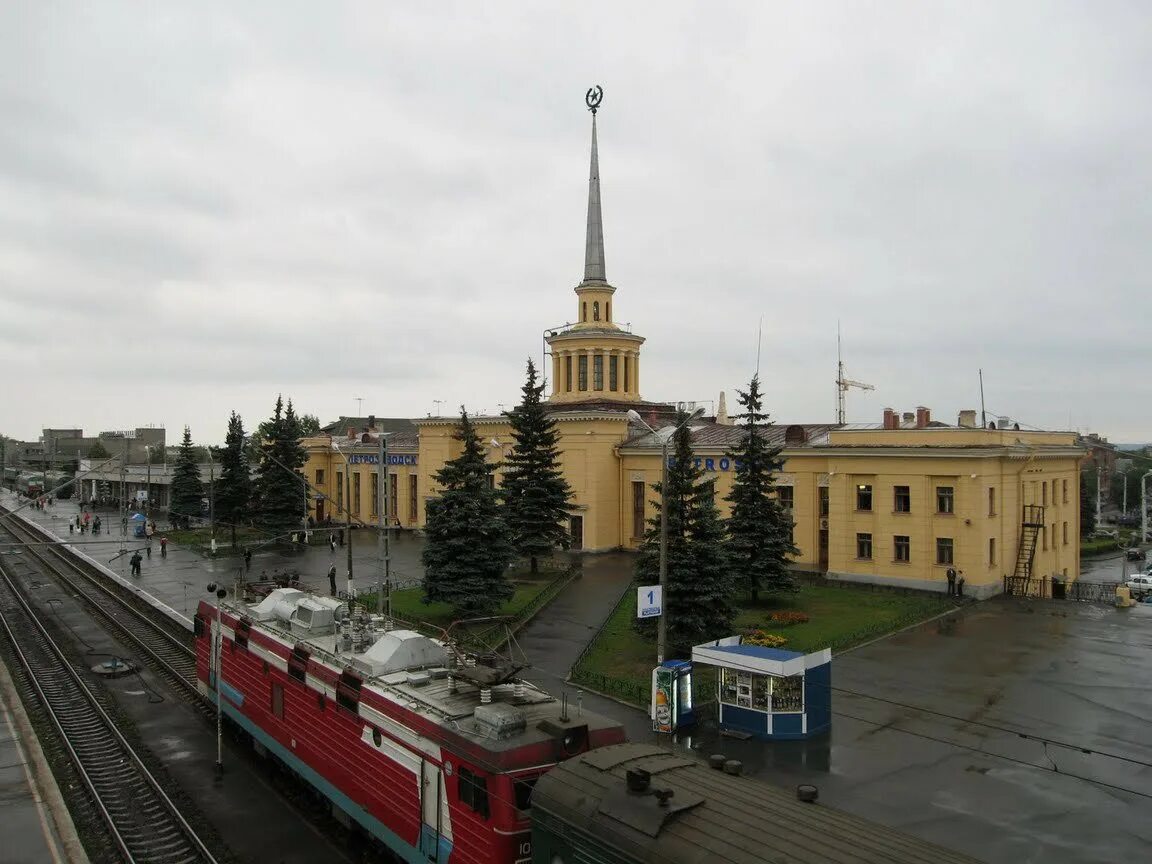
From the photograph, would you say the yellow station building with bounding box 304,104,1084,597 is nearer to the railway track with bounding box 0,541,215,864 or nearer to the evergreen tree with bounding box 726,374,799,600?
the evergreen tree with bounding box 726,374,799,600

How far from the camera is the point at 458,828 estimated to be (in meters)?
10.5

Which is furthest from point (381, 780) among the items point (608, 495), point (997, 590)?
point (608, 495)

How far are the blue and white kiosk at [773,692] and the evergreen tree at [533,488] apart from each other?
19.7m

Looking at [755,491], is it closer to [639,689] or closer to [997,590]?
[997,590]

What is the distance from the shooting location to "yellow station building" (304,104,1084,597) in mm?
35125

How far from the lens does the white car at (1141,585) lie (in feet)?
134

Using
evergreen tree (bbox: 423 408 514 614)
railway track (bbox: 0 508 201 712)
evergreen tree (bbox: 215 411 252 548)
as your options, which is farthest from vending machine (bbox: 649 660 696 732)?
evergreen tree (bbox: 215 411 252 548)

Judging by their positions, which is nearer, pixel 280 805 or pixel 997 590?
pixel 280 805

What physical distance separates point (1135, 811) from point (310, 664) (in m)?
14.5

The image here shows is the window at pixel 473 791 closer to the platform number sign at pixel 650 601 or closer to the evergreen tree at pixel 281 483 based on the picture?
the platform number sign at pixel 650 601

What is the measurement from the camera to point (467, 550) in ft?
93.5

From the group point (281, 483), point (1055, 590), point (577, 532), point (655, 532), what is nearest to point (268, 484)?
point (281, 483)

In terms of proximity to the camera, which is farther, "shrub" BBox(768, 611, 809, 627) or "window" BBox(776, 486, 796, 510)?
"window" BBox(776, 486, 796, 510)

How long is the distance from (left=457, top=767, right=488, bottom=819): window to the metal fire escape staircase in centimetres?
3268
